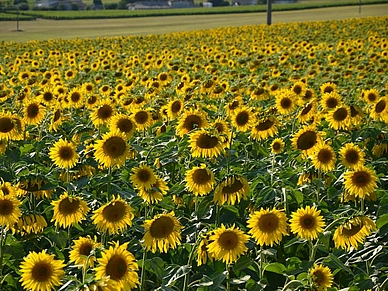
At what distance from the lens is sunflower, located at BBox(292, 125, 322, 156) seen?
4824 millimetres

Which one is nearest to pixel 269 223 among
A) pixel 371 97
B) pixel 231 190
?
pixel 231 190

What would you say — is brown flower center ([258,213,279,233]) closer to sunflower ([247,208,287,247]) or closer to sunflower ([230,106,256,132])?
sunflower ([247,208,287,247])

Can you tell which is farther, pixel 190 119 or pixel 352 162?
pixel 190 119

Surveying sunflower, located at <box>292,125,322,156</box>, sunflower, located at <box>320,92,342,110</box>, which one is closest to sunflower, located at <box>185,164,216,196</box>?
sunflower, located at <box>292,125,322,156</box>

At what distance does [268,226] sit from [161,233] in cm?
55

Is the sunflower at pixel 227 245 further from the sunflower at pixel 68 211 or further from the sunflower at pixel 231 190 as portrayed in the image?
the sunflower at pixel 68 211

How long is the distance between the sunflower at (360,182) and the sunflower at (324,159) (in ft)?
0.98

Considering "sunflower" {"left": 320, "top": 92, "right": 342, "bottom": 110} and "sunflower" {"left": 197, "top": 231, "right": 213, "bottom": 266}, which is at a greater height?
"sunflower" {"left": 320, "top": 92, "right": 342, "bottom": 110}

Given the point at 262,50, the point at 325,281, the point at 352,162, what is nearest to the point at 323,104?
the point at 352,162

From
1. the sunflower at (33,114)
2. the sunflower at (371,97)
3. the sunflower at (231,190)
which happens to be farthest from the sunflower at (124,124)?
the sunflower at (371,97)

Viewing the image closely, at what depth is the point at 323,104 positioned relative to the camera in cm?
632

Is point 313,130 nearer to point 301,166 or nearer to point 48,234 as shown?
point 301,166

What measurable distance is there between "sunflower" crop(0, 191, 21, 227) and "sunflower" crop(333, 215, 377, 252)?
1671 mm

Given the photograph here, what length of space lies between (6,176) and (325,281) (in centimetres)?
270
